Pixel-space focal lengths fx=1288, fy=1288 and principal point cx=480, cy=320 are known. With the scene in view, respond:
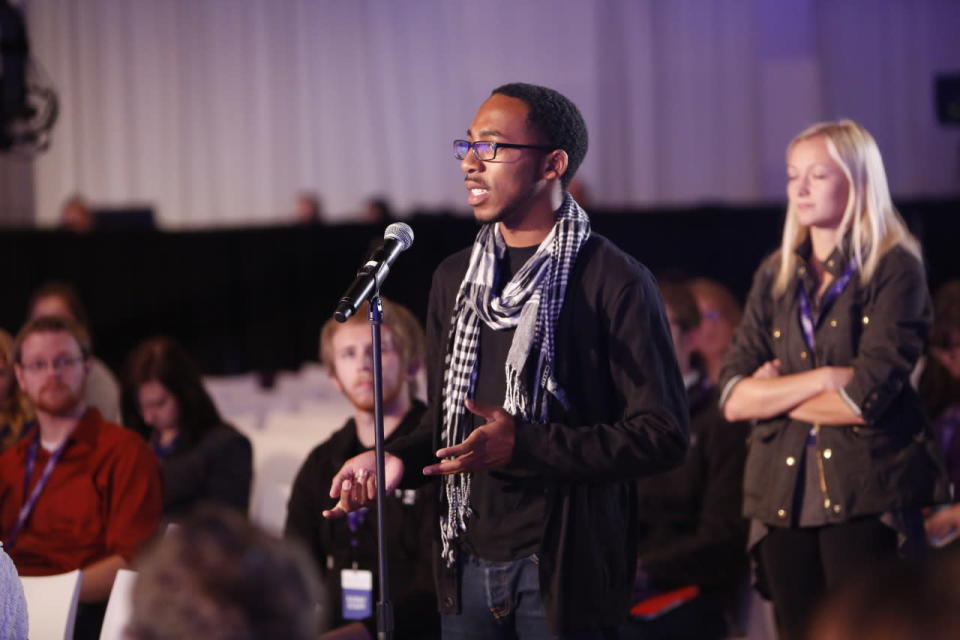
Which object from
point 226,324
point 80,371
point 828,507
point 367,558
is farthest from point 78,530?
point 226,324

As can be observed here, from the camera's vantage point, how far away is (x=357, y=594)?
3574mm

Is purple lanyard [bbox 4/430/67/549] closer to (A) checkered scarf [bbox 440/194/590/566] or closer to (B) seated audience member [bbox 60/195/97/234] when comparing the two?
(A) checkered scarf [bbox 440/194/590/566]

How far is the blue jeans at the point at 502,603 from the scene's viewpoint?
2281 millimetres

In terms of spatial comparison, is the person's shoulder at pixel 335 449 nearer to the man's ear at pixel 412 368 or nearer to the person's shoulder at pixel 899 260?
the man's ear at pixel 412 368

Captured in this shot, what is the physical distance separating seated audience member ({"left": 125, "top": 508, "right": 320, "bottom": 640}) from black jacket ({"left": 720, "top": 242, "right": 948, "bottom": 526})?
1932mm

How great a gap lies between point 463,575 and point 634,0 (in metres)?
10.6

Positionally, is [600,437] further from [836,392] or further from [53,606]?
[53,606]

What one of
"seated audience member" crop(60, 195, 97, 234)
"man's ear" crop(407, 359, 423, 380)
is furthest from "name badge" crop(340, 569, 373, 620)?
"seated audience member" crop(60, 195, 97, 234)

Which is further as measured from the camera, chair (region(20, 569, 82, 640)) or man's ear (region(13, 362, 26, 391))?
man's ear (region(13, 362, 26, 391))

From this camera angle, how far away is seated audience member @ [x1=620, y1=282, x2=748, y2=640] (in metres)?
3.82

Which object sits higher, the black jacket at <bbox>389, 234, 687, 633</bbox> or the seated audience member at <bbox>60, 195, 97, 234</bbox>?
the seated audience member at <bbox>60, 195, 97, 234</bbox>

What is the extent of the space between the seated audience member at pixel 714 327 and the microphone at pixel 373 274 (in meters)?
2.17

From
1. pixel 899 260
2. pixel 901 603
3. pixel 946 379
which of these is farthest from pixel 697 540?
pixel 901 603

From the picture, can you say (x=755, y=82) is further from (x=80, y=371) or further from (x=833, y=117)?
(x=80, y=371)
